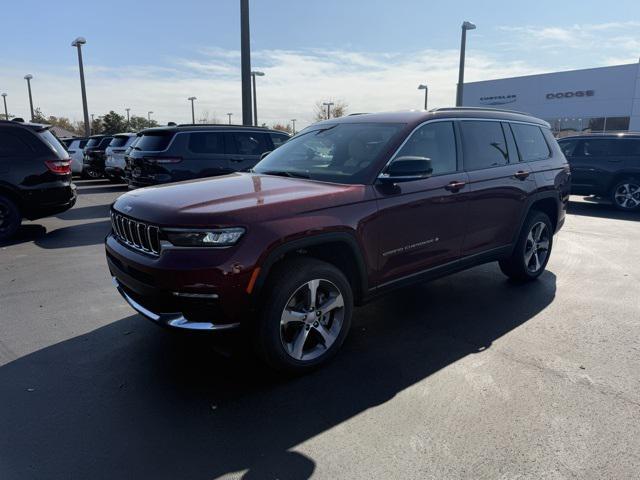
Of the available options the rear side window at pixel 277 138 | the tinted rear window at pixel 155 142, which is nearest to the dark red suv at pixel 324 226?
the tinted rear window at pixel 155 142

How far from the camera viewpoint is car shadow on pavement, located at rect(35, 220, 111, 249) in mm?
7582

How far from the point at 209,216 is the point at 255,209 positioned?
0.97ft

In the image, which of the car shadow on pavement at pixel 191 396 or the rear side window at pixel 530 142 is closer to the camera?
the car shadow on pavement at pixel 191 396

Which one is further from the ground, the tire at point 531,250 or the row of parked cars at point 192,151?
the row of parked cars at point 192,151

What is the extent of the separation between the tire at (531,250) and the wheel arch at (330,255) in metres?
2.39

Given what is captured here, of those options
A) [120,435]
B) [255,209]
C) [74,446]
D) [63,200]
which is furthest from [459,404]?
[63,200]

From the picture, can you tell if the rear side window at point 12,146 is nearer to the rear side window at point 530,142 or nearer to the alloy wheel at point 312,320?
the alloy wheel at point 312,320

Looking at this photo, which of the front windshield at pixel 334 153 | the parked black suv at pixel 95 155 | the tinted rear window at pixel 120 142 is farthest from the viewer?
the parked black suv at pixel 95 155

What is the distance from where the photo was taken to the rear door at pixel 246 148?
9781 mm

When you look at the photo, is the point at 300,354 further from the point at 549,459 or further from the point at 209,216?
the point at 549,459

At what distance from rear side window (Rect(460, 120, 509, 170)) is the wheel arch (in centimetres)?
163

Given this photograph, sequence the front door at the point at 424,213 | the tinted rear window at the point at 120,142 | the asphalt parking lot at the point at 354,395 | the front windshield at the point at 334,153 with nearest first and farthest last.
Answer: the asphalt parking lot at the point at 354,395, the front door at the point at 424,213, the front windshield at the point at 334,153, the tinted rear window at the point at 120,142

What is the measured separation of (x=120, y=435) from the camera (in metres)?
2.71

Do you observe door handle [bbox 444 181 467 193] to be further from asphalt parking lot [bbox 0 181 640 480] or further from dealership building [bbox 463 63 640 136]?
dealership building [bbox 463 63 640 136]
